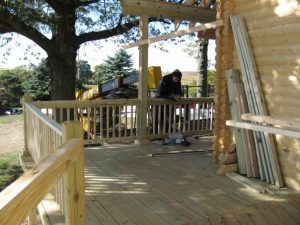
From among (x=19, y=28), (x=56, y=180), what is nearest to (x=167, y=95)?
(x=19, y=28)

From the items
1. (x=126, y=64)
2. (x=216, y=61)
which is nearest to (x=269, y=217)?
(x=216, y=61)

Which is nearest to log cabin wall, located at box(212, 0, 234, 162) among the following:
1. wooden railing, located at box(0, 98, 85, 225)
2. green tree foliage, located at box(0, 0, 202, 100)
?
wooden railing, located at box(0, 98, 85, 225)

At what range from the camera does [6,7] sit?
10734mm

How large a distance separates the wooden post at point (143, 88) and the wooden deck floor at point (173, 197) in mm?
1482

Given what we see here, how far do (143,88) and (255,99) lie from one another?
3211 millimetres

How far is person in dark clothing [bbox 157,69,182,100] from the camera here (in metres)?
8.36

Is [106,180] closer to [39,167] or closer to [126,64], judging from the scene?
[39,167]

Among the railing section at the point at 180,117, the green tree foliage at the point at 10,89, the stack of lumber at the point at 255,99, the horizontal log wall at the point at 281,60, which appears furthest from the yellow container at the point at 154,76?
the green tree foliage at the point at 10,89

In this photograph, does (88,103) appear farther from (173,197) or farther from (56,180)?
(56,180)

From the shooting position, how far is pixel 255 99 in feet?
17.3

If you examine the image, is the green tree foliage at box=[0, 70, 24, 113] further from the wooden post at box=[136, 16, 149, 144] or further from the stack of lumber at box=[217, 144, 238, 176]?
the stack of lumber at box=[217, 144, 238, 176]

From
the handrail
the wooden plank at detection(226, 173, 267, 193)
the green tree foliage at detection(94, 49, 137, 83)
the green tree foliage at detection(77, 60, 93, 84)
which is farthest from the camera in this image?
the green tree foliage at detection(77, 60, 93, 84)

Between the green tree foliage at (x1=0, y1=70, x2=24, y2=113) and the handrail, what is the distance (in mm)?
26157

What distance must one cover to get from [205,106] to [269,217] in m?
5.39
